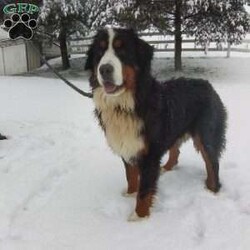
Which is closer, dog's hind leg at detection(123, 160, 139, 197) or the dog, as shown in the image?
the dog

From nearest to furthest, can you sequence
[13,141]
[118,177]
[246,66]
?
[118,177] < [13,141] < [246,66]

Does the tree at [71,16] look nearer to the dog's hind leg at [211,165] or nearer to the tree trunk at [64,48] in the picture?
the tree trunk at [64,48]

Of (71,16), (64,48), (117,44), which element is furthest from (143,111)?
(64,48)

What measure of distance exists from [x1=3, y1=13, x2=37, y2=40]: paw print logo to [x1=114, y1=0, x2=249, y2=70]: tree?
5865 mm

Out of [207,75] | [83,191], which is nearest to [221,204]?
[83,191]

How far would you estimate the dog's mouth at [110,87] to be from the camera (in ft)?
10.7

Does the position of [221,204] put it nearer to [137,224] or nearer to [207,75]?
[137,224]

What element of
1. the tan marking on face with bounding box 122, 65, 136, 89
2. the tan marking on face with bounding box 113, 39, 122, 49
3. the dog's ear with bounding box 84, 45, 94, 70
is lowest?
the tan marking on face with bounding box 122, 65, 136, 89

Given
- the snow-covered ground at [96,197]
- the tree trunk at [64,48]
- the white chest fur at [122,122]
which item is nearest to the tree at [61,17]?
the tree trunk at [64,48]

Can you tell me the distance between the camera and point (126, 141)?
11.7 ft

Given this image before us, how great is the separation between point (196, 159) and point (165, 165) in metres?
0.53

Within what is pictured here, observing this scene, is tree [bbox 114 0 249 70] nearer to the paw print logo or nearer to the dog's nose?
the paw print logo

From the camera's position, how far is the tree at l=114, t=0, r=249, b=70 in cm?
1030

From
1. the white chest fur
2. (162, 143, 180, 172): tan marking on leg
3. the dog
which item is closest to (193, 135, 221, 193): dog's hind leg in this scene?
the dog
